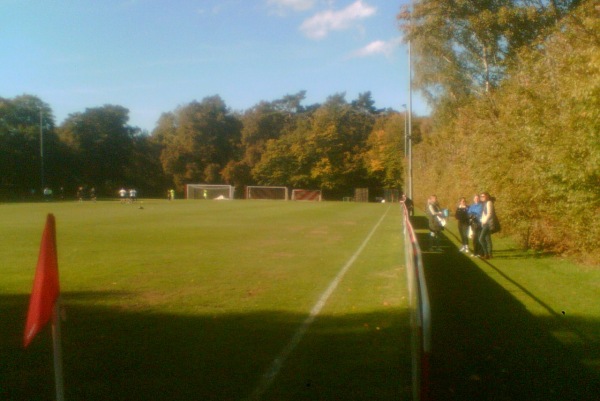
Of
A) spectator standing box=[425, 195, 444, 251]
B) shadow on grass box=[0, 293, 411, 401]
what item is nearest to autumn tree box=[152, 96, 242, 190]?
spectator standing box=[425, 195, 444, 251]

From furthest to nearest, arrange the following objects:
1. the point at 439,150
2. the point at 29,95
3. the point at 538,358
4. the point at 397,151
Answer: the point at 397,151 < the point at 29,95 < the point at 439,150 < the point at 538,358

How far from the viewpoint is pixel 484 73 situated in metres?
32.5

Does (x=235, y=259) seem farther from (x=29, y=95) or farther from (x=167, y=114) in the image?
(x=167, y=114)

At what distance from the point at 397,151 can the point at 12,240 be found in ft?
229

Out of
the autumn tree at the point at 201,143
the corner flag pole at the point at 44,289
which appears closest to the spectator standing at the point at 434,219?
the corner flag pole at the point at 44,289

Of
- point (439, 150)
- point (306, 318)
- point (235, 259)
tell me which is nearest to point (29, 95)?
point (439, 150)

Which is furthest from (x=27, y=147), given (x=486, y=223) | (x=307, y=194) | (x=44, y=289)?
(x=44, y=289)

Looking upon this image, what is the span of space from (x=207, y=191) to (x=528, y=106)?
72.7 metres

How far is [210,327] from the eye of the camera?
7.97 meters

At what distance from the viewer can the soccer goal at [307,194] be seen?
87.8 meters

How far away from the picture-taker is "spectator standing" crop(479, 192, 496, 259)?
15.9 meters

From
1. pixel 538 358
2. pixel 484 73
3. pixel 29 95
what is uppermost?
pixel 29 95

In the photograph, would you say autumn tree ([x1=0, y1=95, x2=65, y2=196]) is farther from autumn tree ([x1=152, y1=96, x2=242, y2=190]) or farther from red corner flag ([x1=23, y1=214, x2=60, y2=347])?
red corner flag ([x1=23, y1=214, x2=60, y2=347])

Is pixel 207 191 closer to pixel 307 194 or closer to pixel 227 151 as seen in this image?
pixel 227 151
